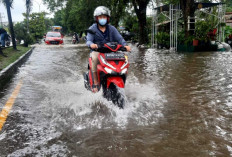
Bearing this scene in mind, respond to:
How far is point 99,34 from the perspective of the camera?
535 cm

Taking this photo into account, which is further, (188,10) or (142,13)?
(142,13)

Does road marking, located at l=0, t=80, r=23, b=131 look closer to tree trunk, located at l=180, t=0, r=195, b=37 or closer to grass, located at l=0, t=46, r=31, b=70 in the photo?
grass, located at l=0, t=46, r=31, b=70

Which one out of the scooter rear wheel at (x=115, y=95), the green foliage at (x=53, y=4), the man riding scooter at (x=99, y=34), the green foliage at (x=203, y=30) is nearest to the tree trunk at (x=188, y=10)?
the green foliage at (x=203, y=30)

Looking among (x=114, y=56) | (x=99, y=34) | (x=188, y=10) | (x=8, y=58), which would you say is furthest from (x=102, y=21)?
(x=188, y=10)

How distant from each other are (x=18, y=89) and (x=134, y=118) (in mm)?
3760

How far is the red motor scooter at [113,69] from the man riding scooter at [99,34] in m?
0.14

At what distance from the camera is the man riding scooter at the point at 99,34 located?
16.6ft

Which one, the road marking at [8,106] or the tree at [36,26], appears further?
the tree at [36,26]

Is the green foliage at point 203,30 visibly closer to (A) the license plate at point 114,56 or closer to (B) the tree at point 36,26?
(A) the license plate at point 114,56

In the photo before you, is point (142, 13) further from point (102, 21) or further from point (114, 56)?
point (114, 56)

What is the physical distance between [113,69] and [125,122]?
2.92ft

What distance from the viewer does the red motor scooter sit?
4.58 metres

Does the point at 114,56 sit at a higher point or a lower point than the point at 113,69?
higher

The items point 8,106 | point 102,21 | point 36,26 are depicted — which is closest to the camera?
point 102,21
